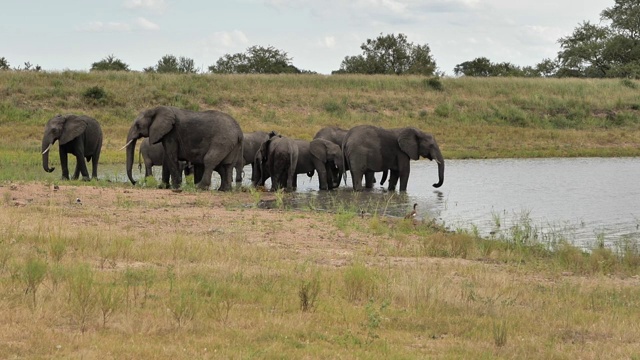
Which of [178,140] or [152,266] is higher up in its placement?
[178,140]

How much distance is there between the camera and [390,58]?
8300cm

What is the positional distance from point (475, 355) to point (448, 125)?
4102 cm

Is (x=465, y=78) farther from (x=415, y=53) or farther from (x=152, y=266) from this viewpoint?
(x=152, y=266)

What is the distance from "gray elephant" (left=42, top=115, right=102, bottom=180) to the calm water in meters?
1.93

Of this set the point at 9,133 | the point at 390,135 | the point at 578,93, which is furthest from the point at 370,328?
the point at 578,93

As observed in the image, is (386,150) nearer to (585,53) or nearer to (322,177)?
(322,177)

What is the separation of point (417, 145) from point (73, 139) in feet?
31.2

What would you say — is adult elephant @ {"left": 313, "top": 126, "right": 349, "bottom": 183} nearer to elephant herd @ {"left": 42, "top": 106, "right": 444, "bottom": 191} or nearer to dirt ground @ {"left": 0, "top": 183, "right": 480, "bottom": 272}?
elephant herd @ {"left": 42, "top": 106, "right": 444, "bottom": 191}

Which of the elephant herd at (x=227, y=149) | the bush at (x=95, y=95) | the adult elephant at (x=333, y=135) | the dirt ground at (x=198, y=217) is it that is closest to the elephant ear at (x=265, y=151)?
the elephant herd at (x=227, y=149)

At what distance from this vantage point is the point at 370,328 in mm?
8562

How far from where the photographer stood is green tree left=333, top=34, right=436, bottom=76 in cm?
8169

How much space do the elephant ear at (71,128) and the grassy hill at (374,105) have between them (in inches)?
463

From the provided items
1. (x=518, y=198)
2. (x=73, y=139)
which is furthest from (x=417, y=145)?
(x=73, y=139)

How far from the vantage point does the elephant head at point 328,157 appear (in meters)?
25.2
